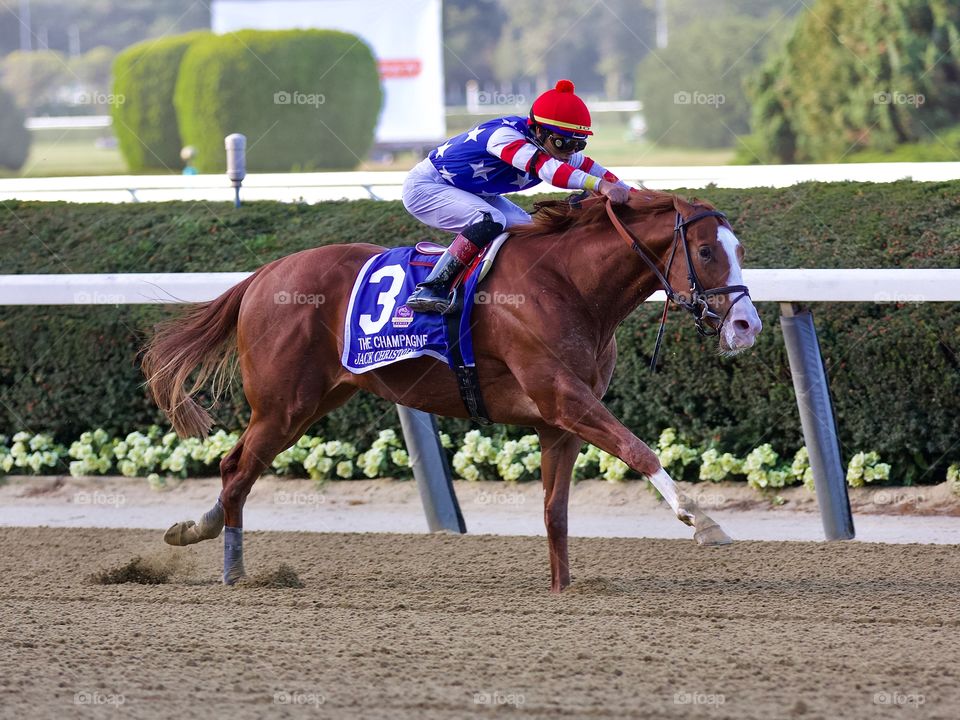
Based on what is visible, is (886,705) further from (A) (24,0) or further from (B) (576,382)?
(A) (24,0)

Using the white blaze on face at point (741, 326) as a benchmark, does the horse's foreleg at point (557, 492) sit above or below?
below

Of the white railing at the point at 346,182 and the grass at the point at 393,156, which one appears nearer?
the white railing at the point at 346,182

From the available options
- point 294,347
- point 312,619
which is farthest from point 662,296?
point 312,619

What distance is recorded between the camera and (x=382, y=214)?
715 centimetres

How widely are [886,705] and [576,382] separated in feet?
5.60

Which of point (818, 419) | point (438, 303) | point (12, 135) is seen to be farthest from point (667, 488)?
point (12, 135)

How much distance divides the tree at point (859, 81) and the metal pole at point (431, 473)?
10.5m

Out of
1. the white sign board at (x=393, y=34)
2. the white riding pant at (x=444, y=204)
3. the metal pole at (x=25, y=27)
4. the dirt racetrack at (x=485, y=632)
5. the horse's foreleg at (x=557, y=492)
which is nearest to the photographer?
the dirt racetrack at (x=485, y=632)

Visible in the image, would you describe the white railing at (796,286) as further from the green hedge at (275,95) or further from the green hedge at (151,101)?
the green hedge at (151,101)

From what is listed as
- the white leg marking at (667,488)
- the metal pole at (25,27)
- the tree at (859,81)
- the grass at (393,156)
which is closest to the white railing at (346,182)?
the white leg marking at (667,488)

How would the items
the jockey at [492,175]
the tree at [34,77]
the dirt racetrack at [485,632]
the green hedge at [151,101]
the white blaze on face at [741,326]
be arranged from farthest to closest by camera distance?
the tree at [34,77] → the green hedge at [151,101] → the jockey at [492,175] → the white blaze on face at [741,326] → the dirt racetrack at [485,632]

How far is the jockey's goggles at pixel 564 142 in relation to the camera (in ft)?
15.8

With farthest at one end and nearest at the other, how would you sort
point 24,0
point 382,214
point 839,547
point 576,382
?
1. point 24,0
2. point 382,214
3. point 839,547
4. point 576,382

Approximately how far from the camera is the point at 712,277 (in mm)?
4457
